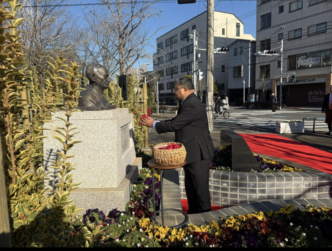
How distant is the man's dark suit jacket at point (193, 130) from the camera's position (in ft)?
10.8

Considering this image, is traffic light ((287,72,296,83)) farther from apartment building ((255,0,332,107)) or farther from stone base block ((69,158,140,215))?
stone base block ((69,158,140,215))

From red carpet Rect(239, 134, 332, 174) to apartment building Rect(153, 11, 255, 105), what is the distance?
99.9 feet

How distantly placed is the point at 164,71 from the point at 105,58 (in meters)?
43.1

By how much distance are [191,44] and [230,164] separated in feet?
155

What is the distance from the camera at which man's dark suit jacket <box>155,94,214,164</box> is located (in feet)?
10.8

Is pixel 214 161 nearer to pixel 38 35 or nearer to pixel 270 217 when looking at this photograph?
pixel 270 217

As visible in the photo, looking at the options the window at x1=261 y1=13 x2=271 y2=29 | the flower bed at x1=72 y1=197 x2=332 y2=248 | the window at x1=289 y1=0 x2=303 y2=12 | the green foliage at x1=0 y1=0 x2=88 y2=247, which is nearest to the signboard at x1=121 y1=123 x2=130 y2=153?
the flower bed at x1=72 y1=197 x2=332 y2=248

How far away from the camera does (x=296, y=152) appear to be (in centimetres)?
680

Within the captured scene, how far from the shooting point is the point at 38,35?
11320 mm

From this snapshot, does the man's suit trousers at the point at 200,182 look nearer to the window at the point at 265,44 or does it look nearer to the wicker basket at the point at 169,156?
the wicker basket at the point at 169,156

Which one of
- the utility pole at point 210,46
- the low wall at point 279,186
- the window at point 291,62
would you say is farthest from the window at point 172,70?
the low wall at point 279,186

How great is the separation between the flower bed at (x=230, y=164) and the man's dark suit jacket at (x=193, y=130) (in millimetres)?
1604

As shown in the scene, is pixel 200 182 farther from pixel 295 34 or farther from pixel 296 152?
pixel 295 34

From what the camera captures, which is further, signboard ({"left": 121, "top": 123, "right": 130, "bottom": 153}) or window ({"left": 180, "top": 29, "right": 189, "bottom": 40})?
window ({"left": 180, "top": 29, "right": 189, "bottom": 40})
